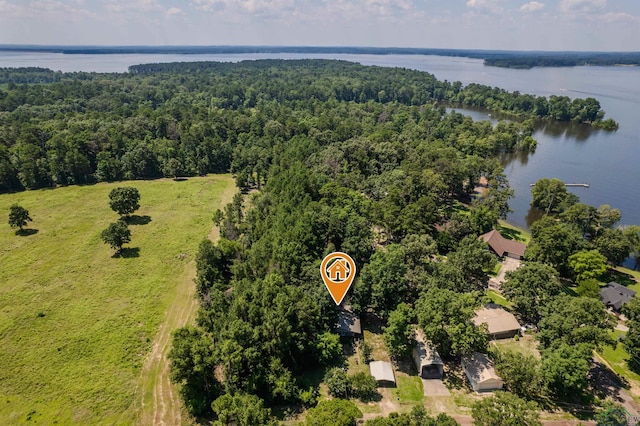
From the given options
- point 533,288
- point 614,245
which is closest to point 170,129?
point 533,288

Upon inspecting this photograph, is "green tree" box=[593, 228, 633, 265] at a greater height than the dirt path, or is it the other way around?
"green tree" box=[593, 228, 633, 265]

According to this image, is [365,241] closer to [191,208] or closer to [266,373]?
[266,373]

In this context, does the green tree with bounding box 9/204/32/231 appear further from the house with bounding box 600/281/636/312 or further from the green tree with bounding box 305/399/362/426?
the house with bounding box 600/281/636/312

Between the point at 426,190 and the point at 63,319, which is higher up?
the point at 426,190

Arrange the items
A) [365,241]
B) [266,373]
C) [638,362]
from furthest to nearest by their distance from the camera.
Result: 1. [365,241]
2. [638,362]
3. [266,373]

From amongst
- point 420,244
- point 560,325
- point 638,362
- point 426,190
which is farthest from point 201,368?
point 426,190

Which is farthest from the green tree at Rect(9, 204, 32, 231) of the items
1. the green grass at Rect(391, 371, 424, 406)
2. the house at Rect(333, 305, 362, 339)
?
the green grass at Rect(391, 371, 424, 406)

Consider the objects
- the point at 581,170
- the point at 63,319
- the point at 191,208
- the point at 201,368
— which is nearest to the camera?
the point at 201,368

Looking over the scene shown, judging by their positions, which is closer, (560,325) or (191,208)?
(560,325)
